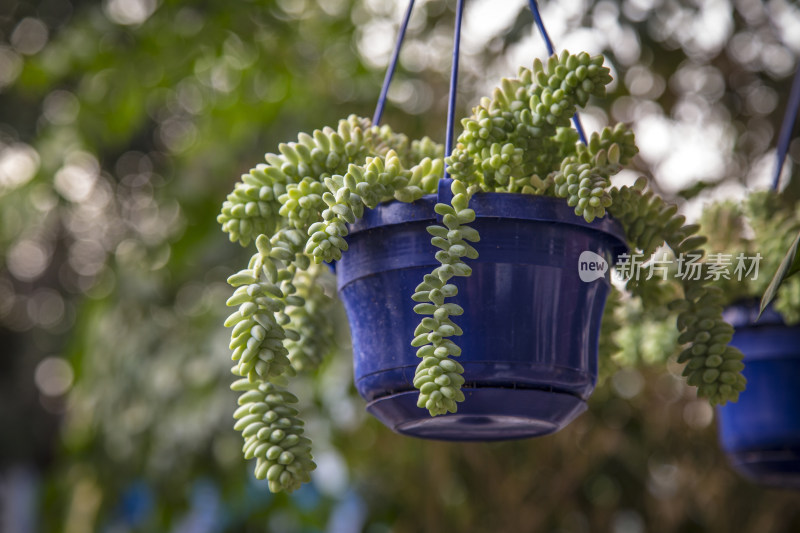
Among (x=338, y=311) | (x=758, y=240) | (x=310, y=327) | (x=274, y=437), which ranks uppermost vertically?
(x=338, y=311)

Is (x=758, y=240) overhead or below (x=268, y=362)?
overhead

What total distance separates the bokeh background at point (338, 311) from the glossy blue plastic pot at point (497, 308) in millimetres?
1234

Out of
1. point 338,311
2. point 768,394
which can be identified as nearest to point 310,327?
point 768,394

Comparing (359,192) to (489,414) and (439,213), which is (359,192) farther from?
(489,414)

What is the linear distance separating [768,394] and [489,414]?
19.8 inches

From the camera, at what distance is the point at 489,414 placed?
0.73 metres

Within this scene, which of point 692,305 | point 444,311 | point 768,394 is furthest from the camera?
point 768,394

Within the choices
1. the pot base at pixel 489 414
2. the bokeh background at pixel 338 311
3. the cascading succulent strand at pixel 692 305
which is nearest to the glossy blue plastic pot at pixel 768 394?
the cascading succulent strand at pixel 692 305

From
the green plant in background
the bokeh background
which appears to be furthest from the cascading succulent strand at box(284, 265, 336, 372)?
the bokeh background

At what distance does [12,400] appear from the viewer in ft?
14.7

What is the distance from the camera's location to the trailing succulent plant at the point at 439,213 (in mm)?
679

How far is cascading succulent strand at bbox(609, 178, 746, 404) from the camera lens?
76 cm

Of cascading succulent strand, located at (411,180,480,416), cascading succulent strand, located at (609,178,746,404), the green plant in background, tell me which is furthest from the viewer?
the green plant in background

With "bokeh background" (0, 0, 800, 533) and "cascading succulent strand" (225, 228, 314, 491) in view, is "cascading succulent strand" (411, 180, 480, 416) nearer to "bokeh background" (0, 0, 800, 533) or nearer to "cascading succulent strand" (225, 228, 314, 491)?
"cascading succulent strand" (225, 228, 314, 491)
